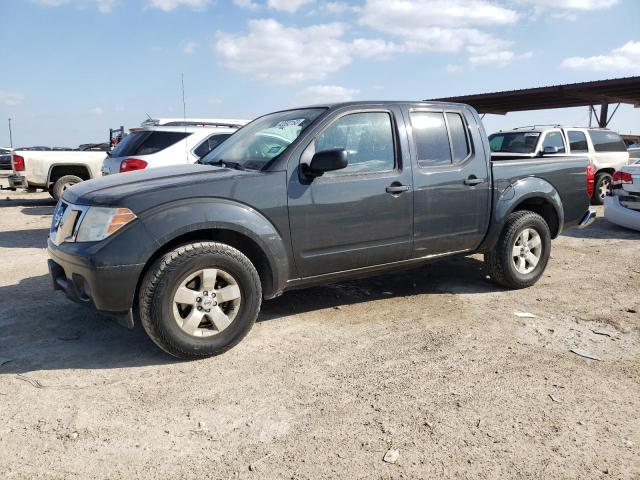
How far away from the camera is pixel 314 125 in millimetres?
4176

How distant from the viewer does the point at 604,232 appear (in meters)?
9.01

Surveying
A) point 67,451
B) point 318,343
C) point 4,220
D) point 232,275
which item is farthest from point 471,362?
point 4,220

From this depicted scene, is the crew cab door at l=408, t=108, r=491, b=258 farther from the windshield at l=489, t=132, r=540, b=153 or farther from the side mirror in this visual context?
the windshield at l=489, t=132, r=540, b=153

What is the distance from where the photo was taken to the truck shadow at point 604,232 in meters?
8.63

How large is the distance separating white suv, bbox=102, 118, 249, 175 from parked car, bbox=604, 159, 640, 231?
6.52 m

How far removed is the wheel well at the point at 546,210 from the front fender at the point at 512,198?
0.07 metres

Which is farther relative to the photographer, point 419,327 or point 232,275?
point 419,327

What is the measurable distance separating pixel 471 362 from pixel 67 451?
2.52 metres

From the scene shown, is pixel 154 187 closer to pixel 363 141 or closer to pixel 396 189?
pixel 363 141

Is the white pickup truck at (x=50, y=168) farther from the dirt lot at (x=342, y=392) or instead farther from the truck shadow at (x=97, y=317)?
the dirt lot at (x=342, y=392)

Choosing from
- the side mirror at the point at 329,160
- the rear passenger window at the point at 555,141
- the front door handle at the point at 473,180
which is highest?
the rear passenger window at the point at 555,141

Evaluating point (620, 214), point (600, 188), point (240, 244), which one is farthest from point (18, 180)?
point (600, 188)

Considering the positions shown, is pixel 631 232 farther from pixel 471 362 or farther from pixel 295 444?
pixel 295 444

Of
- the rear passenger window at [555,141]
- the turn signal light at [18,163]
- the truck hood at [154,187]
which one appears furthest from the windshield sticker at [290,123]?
the turn signal light at [18,163]
